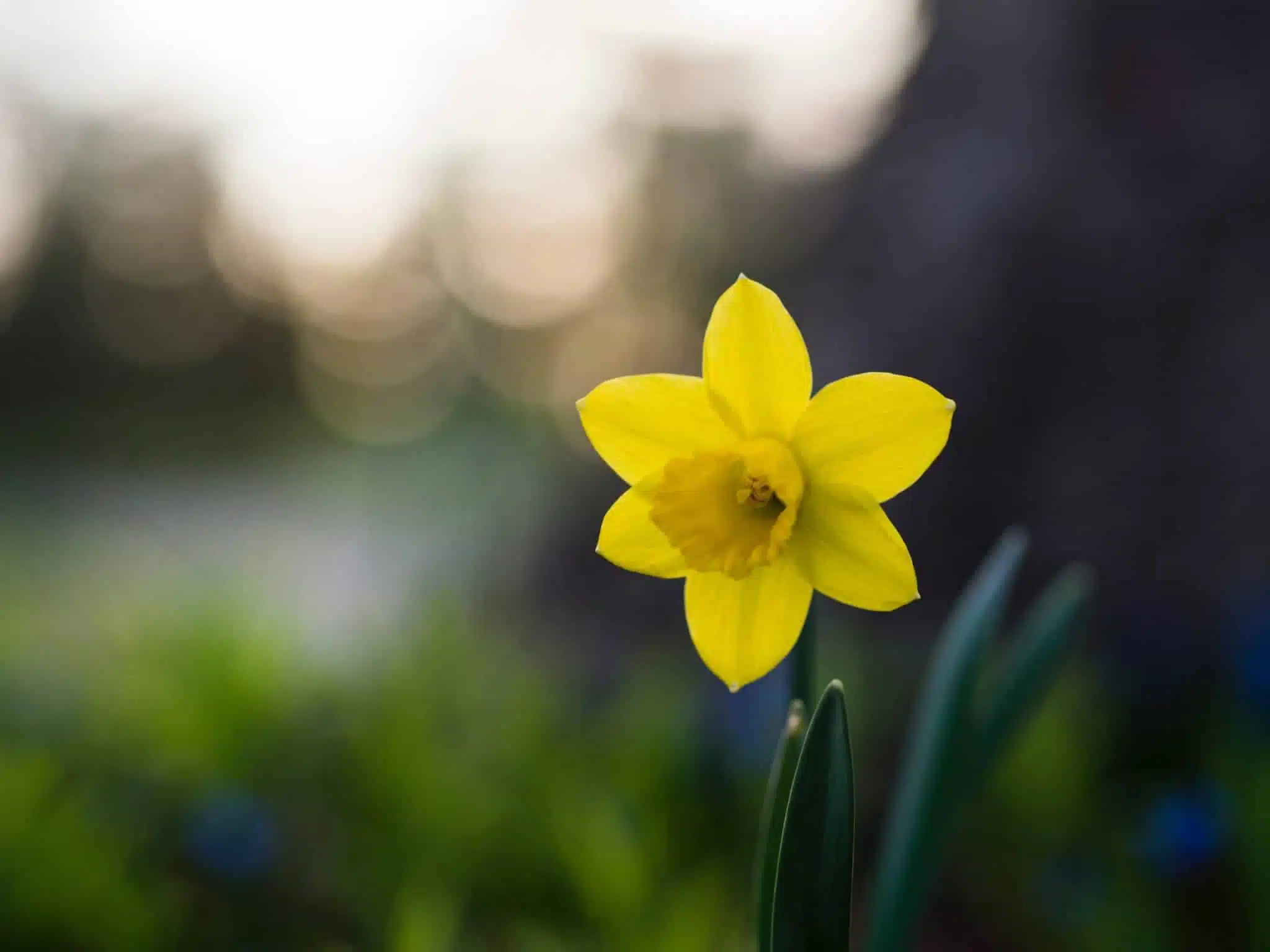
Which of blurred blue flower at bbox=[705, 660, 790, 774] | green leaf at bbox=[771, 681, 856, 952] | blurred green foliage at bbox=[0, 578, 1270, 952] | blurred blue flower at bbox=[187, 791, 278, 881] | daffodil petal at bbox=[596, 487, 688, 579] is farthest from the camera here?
blurred blue flower at bbox=[705, 660, 790, 774]

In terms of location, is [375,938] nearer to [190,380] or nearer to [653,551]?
[653,551]

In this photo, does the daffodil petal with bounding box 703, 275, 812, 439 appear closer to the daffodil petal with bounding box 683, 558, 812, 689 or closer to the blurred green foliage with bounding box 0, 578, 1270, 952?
the daffodil petal with bounding box 683, 558, 812, 689

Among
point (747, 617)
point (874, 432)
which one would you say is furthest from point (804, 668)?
point (874, 432)

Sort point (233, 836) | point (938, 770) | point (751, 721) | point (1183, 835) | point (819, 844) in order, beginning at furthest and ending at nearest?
point (751, 721) → point (233, 836) → point (1183, 835) → point (938, 770) → point (819, 844)

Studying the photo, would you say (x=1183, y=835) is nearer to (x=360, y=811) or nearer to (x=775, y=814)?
(x=775, y=814)

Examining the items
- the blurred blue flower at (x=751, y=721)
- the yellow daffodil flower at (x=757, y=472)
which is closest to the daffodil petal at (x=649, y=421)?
the yellow daffodil flower at (x=757, y=472)

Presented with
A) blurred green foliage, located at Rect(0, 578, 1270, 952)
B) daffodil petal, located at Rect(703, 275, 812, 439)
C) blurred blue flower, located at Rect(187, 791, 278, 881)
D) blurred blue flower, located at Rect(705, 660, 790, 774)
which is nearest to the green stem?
daffodil petal, located at Rect(703, 275, 812, 439)
